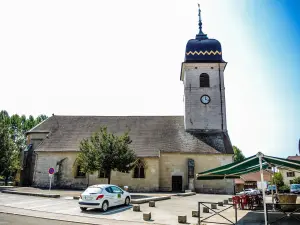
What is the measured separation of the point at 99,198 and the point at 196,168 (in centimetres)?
1641

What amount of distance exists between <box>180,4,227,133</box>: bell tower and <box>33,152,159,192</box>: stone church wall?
24.0 feet

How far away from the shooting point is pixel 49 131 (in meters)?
31.4

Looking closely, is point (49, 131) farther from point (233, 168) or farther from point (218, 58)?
point (233, 168)

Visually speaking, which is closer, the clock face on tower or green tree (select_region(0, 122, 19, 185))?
green tree (select_region(0, 122, 19, 185))

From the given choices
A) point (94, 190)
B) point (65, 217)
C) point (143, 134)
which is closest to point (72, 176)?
point (143, 134)

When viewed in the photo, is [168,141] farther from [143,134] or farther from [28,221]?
[28,221]

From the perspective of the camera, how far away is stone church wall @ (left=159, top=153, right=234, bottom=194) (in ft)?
86.5

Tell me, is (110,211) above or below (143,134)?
below

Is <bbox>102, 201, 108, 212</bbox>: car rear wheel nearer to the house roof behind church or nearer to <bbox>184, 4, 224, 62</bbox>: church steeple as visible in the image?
the house roof behind church

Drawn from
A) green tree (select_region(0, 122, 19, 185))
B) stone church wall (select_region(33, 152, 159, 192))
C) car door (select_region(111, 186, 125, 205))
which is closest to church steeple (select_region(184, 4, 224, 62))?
stone church wall (select_region(33, 152, 159, 192))

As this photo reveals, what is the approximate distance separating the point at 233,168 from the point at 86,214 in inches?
290

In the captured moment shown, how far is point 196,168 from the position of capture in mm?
26875

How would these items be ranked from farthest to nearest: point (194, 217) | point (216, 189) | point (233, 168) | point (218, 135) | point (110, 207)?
point (218, 135)
point (216, 189)
point (110, 207)
point (194, 217)
point (233, 168)

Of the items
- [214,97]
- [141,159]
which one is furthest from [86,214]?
[214,97]
